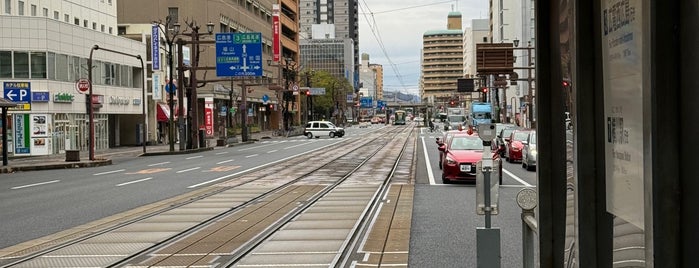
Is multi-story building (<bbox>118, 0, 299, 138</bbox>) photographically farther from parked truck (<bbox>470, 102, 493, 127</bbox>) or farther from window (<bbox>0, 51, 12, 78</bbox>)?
parked truck (<bbox>470, 102, 493, 127</bbox>)

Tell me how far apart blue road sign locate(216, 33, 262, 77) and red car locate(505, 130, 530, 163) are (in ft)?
72.3

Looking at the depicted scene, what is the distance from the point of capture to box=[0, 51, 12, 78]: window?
4203cm

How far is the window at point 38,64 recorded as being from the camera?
43000mm

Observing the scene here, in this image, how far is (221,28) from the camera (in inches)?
3219


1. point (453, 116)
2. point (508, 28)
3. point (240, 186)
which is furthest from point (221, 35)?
point (508, 28)

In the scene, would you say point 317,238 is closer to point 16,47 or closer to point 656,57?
point 656,57

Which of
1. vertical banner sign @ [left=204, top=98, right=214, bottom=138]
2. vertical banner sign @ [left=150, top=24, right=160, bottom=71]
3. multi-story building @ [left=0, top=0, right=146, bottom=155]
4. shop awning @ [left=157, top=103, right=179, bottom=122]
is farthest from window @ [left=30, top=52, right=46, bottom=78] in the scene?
vertical banner sign @ [left=204, top=98, right=214, bottom=138]

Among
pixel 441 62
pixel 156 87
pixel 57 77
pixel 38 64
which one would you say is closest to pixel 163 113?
pixel 156 87

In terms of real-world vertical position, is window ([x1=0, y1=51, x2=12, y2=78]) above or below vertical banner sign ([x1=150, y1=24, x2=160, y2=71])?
below

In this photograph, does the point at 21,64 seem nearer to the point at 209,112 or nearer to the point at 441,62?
the point at 209,112

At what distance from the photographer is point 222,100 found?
275 feet

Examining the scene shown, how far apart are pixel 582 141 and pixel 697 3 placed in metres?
0.94

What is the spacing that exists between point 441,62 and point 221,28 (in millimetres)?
89226

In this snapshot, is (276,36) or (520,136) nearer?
(520,136)
